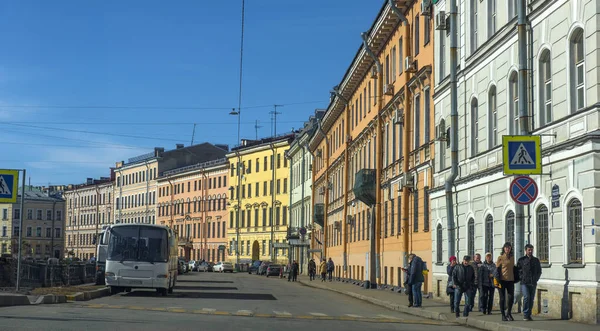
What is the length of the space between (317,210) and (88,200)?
84143 millimetres

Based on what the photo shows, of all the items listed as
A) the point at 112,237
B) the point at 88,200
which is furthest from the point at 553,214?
the point at 88,200

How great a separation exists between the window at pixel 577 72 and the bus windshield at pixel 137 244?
1822cm

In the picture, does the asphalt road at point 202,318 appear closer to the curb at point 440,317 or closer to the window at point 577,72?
the curb at point 440,317

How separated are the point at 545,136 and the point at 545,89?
4.04 ft

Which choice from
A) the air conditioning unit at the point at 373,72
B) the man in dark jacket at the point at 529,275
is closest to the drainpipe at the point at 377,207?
the air conditioning unit at the point at 373,72

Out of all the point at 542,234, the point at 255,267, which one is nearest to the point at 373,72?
the point at 542,234

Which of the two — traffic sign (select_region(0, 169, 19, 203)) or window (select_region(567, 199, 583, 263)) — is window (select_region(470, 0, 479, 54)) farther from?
traffic sign (select_region(0, 169, 19, 203))

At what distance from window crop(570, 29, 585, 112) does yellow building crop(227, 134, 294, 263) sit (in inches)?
3125

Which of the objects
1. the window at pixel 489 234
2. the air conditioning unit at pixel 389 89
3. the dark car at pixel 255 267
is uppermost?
the air conditioning unit at pixel 389 89

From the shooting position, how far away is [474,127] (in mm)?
28734

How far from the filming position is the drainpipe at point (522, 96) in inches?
907

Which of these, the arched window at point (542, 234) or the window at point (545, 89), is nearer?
the window at point (545, 89)

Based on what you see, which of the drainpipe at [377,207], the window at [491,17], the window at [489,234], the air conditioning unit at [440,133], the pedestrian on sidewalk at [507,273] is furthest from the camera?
the drainpipe at [377,207]

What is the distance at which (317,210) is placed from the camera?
71.5 m
